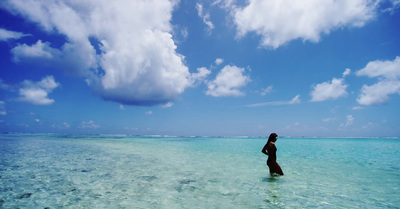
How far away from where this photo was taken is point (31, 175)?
1045cm

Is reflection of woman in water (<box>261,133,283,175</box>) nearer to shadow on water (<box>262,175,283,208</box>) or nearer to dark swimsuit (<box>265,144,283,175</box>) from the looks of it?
dark swimsuit (<box>265,144,283,175</box>)

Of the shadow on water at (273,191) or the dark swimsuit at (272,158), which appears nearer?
the shadow on water at (273,191)

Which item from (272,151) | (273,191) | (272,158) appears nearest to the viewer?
(273,191)

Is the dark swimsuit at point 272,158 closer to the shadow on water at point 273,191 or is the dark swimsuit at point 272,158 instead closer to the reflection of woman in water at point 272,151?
the reflection of woman in water at point 272,151

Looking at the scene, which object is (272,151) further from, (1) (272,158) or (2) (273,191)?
(2) (273,191)

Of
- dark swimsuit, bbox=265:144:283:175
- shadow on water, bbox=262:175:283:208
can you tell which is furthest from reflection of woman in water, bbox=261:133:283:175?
shadow on water, bbox=262:175:283:208

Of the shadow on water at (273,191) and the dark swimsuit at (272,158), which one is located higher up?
the dark swimsuit at (272,158)

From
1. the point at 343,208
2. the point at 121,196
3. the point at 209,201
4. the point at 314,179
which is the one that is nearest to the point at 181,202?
the point at 209,201

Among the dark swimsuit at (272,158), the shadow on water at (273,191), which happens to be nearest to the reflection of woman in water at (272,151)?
the dark swimsuit at (272,158)

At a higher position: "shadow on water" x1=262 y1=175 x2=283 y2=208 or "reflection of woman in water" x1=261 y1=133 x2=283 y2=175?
"reflection of woman in water" x1=261 y1=133 x2=283 y2=175

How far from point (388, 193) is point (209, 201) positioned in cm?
754

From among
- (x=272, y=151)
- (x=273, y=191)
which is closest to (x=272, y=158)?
(x=272, y=151)

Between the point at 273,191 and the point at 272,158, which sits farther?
the point at 272,158

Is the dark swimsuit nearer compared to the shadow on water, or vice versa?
the shadow on water
